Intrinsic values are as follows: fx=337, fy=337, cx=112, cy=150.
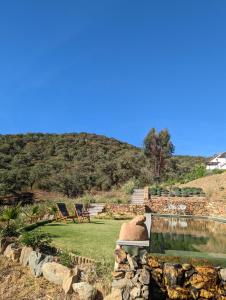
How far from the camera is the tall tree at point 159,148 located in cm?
3697

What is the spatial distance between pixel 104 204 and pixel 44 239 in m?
12.6

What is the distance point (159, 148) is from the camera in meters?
37.5

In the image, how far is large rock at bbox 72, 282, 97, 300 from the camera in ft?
18.6

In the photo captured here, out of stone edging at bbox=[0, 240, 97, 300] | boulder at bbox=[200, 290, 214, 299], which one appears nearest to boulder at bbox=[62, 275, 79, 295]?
stone edging at bbox=[0, 240, 97, 300]

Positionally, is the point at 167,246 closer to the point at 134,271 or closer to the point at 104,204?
the point at 134,271

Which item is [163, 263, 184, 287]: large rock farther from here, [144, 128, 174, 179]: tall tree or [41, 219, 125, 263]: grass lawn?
[144, 128, 174, 179]: tall tree

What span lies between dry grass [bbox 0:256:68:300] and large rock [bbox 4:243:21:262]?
0.64 ft

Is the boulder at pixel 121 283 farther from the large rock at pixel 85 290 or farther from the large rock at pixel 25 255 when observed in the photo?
the large rock at pixel 25 255

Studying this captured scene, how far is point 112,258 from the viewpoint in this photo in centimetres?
747

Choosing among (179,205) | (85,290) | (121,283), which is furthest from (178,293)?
(179,205)

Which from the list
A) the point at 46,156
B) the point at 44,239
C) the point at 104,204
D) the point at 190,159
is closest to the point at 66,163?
the point at 46,156

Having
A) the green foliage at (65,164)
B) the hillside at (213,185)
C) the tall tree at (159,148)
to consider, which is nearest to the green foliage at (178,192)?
the hillside at (213,185)

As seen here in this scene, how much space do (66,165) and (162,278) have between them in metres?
37.1

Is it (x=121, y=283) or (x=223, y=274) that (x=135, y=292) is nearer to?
(x=121, y=283)
